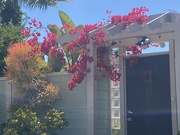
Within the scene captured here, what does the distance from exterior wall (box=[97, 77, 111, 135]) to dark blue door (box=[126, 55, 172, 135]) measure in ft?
1.68

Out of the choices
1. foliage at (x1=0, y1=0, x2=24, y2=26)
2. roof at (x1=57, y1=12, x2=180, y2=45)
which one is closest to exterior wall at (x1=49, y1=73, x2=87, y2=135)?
roof at (x1=57, y1=12, x2=180, y2=45)

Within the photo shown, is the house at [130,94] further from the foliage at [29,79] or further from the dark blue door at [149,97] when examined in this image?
the foliage at [29,79]

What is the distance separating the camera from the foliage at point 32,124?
351 inches

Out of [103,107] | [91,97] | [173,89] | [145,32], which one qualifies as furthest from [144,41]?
[103,107]

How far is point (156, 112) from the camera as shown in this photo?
9.41 meters

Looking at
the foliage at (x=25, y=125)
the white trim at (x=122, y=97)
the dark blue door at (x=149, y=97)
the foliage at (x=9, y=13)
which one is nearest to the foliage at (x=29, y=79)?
the foliage at (x=25, y=125)

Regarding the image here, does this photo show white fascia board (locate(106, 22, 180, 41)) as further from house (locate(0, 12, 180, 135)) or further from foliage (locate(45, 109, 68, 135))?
foliage (locate(45, 109, 68, 135))

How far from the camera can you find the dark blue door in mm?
9289

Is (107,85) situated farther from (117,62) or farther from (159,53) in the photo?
(159,53)

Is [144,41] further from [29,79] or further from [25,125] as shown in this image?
[25,125]

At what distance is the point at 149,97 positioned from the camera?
31.4 ft

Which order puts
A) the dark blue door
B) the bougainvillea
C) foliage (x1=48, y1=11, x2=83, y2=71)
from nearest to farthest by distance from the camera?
the bougainvillea < the dark blue door < foliage (x1=48, y1=11, x2=83, y2=71)

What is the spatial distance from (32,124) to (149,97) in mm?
2902

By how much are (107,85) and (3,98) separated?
297 cm
